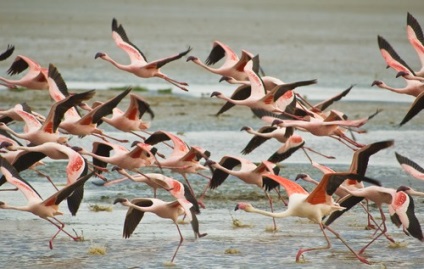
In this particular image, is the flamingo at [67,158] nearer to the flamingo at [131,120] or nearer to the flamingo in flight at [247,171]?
the flamingo in flight at [247,171]

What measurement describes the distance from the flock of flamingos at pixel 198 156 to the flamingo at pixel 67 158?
1 centimetres

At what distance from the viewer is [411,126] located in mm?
20422

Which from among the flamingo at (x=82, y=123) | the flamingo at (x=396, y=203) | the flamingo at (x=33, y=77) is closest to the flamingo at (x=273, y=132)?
the flamingo at (x=82, y=123)

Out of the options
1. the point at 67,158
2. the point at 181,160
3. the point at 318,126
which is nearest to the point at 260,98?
the point at 318,126

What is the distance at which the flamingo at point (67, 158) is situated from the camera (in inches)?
474

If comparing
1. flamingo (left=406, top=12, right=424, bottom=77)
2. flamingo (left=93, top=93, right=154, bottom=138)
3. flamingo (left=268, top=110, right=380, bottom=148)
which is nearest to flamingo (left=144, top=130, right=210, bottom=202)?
flamingo (left=268, top=110, right=380, bottom=148)

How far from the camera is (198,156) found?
1383 cm

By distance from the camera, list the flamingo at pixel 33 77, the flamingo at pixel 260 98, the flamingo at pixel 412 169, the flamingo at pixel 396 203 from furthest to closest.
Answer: the flamingo at pixel 33 77, the flamingo at pixel 260 98, the flamingo at pixel 412 169, the flamingo at pixel 396 203

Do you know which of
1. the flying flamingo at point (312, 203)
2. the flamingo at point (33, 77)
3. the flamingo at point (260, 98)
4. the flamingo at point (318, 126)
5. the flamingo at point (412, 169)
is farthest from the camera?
the flamingo at point (33, 77)

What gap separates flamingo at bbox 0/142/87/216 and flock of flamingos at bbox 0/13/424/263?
0.01 m

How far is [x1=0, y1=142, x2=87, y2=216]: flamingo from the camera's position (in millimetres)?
12039

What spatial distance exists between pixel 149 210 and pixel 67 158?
1817 mm

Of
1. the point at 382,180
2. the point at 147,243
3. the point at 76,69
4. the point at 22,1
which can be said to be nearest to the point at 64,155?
the point at 147,243

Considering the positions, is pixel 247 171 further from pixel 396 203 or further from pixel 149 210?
pixel 396 203
